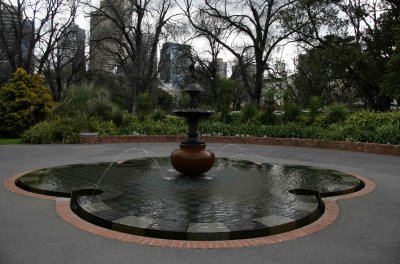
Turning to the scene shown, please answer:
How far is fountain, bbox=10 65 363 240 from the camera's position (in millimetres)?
5266

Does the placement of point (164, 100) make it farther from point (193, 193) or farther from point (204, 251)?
point (204, 251)

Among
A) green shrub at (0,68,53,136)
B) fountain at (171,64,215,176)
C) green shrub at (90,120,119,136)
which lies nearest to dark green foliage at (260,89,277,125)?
green shrub at (90,120,119,136)

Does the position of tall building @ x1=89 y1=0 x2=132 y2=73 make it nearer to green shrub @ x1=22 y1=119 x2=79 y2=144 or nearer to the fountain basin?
green shrub @ x1=22 y1=119 x2=79 y2=144

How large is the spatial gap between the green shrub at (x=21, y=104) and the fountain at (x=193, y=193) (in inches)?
477

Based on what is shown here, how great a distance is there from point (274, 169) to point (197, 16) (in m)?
25.3

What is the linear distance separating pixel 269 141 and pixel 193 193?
35.5 ft

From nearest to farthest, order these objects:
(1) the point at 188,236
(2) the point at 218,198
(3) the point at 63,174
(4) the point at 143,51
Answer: (1) the point at 188,236
(2) the point at 218,198
(3) the point at 63,174
(4) the point at 143,51

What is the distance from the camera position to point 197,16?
1300 inches

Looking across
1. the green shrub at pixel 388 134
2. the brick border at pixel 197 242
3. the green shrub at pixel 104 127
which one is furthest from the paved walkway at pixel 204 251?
the green shrub at pixel 104 127

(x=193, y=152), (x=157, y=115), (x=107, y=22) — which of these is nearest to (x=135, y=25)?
(x=107, y=22)

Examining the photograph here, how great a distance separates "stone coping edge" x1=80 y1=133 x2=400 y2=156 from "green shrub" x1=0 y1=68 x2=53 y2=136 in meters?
5.99

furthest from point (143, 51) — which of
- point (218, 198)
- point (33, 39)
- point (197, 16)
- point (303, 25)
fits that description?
point (218, 198)

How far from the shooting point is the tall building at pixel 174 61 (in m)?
37.3

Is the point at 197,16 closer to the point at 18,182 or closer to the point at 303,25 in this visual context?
the point at 303,25
